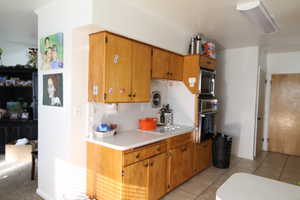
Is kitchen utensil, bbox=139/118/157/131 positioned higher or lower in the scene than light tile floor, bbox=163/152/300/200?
higher

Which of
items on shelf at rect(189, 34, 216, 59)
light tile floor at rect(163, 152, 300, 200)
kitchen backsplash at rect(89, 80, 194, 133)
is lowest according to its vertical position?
light tile floor at rect(163, 152, 300, 200)

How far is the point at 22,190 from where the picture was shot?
284cm

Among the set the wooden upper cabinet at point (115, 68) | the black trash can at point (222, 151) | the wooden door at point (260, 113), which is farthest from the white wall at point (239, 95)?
the wooden upper cabinet at point (115, 68)

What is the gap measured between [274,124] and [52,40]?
5.32 meters

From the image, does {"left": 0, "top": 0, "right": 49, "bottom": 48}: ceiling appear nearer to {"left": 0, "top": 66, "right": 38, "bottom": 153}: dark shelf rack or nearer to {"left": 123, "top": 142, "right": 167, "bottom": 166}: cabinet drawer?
{"left": 0, "top": 66, "right": 38, "bottom": 153}: dark shelf rack

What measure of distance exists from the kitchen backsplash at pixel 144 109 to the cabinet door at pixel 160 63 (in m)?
0.43

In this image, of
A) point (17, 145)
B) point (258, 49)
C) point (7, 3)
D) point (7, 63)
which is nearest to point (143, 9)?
point (7, 3)

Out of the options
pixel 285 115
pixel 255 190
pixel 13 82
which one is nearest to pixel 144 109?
pixel 255 190

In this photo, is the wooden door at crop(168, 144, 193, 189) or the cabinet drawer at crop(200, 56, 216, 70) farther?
the cabinet drawer at crop(200, 56, 216, 70)

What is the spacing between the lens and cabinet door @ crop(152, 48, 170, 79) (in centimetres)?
289

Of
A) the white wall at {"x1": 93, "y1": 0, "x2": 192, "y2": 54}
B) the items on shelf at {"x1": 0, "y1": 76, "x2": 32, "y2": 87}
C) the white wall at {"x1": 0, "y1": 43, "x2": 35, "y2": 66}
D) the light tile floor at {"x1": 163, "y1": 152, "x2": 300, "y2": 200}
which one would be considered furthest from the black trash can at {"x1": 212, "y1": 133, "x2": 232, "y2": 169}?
the white wall at {"x1": 0, "y1": 43, "x2": 35, "y2": 66}

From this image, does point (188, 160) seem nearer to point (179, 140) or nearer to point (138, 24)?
point (179, 140)

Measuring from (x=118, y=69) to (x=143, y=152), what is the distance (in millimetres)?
1035

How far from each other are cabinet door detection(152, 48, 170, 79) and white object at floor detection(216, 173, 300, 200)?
6.25 feet
